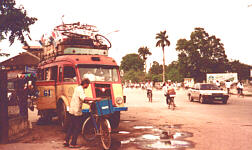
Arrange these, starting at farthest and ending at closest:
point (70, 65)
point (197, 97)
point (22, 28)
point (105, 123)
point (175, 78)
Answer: point (175, 78) < point (197, 97) < point (22, 28) < point (70, 65) < point (105, 123)

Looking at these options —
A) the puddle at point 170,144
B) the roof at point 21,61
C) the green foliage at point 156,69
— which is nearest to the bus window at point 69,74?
the puddle at point 170,144

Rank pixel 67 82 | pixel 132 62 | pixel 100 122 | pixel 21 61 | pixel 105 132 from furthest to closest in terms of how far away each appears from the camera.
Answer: pixel 132 62, pixel 21 61, pixel 67 82, pixel 100 122, pixel 105 132

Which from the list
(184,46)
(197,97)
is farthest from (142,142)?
(184,46)

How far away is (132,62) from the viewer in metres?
125

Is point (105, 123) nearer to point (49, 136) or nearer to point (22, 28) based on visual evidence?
point (49, 136)

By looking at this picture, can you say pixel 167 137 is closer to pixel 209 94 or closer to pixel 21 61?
pixel 209 94

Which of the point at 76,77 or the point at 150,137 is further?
the point at 76,77

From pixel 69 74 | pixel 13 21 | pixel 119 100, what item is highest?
pixel 13 21

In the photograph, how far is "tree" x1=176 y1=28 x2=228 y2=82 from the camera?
62688 mm

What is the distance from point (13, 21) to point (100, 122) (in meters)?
5.81

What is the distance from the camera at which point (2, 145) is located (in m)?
7.74

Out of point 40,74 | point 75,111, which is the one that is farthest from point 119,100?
point 40,74

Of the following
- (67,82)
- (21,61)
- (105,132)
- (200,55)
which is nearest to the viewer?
(105,132)

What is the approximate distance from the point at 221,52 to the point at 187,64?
27.8 ft
